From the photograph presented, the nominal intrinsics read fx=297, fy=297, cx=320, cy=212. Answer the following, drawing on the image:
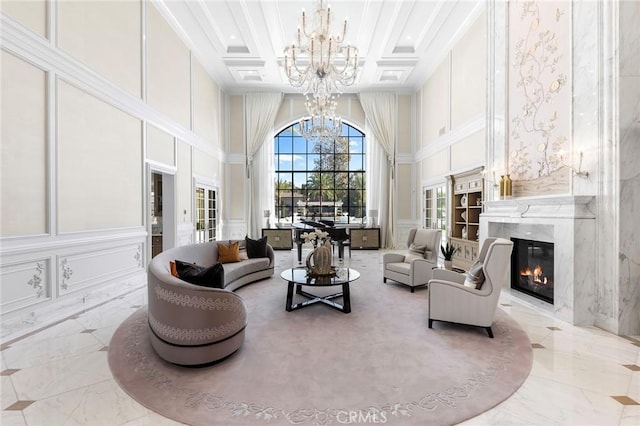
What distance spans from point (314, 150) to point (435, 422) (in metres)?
9.75

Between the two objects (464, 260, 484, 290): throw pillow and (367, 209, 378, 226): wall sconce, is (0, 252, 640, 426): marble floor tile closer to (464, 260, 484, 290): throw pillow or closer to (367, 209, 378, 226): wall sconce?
(464, 260, 484, 290): throw pillow

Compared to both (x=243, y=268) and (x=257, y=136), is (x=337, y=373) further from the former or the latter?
(x=257, y=136)

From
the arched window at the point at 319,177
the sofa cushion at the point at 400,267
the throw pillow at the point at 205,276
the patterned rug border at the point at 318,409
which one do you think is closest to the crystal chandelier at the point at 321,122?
the sofa cushion at the point at 400,267

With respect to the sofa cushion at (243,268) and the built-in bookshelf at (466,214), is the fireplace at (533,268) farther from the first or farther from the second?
the sofa cushion at (243,268)

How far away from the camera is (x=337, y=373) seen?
8.15ft

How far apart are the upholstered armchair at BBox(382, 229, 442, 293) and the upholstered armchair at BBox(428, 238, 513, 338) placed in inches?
57.3

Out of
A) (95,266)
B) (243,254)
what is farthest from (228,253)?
(95,266)

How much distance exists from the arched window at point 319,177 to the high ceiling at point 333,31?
2.38 m

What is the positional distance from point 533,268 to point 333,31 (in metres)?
6.50

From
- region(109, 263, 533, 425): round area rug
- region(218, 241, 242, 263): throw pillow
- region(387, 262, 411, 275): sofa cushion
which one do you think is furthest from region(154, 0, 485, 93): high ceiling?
region(109, 263, 533, 425): round area rug

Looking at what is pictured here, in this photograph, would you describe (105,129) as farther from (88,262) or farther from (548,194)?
(548,194)

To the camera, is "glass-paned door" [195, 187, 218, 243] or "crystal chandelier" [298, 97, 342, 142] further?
"glass-paned door" [195, 187, 218, 243]

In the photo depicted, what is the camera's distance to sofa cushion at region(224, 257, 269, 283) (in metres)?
4.77

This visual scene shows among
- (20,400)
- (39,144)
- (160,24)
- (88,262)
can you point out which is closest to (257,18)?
(160,24)
